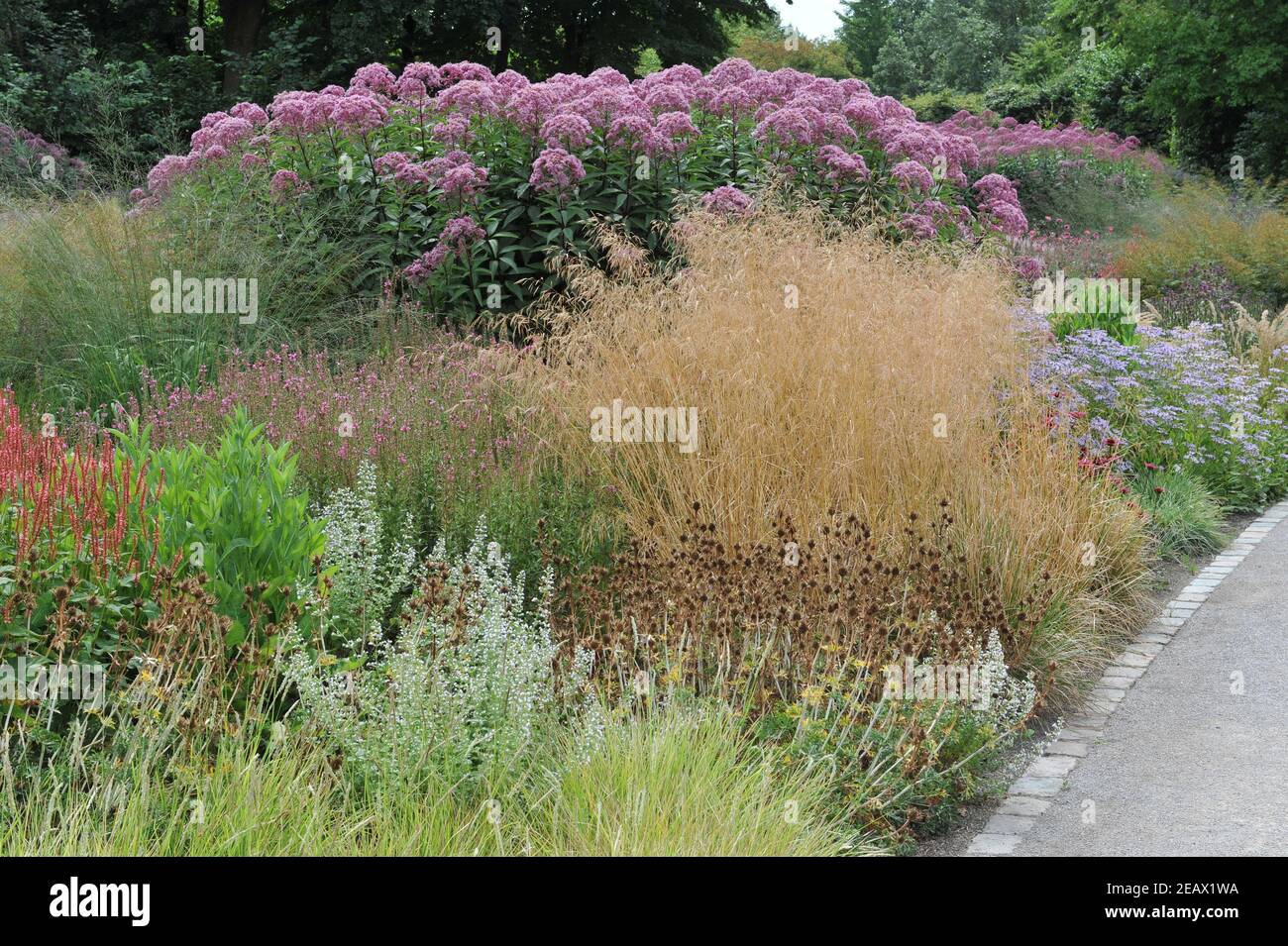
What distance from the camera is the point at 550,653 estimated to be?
387 centimetres

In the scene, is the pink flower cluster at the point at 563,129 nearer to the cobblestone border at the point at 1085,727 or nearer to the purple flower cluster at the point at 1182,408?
the purple flower cluster at the point at 1182,408

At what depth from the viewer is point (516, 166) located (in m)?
9.20

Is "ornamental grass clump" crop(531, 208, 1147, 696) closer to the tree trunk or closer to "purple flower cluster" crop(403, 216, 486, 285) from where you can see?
"purple flower cluster" crop(403, 216, 486, 285)

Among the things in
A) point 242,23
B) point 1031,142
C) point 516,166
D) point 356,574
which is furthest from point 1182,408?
point 242,23

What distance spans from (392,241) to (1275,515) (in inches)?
257

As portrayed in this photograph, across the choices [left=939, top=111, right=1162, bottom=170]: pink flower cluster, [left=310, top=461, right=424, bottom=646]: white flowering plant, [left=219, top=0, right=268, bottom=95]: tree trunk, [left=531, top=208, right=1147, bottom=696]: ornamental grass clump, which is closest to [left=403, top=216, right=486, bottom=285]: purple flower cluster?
[left=531, top=208, right=1147, bottom=696]: ornamental grass clump

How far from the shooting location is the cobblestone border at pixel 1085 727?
396 cm

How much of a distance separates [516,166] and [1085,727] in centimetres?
602

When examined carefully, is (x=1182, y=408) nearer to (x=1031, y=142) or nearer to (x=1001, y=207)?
(x=1001, y=207)

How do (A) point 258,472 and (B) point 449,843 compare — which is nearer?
(B) point 449,843

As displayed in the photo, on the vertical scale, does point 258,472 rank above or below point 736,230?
below

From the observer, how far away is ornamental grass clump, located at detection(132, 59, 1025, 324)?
881cm

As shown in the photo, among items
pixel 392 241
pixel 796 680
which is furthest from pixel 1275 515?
pixel 392 241

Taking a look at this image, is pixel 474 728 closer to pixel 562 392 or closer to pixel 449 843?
pixel 449 843
